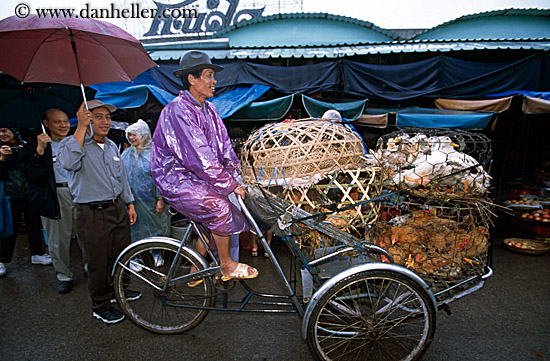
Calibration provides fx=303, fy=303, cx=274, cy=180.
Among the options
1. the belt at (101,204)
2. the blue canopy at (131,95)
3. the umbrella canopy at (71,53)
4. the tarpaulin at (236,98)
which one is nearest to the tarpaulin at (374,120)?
the tarpaulin at (236,98)

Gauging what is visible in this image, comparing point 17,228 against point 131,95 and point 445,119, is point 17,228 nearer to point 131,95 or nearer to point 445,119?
point 131,95

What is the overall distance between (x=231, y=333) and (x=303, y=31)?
388 inches

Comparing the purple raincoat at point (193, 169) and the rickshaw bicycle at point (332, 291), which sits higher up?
the purple raincoat at point (193, 169)

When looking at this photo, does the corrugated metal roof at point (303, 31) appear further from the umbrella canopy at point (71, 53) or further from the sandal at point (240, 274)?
the sandal at point (240, 274)

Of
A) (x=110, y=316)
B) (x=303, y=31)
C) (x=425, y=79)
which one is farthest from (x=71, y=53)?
(x=303, y=31)

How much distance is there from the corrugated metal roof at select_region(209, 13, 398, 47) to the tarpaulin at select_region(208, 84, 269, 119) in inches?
200

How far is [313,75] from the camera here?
5883 mm

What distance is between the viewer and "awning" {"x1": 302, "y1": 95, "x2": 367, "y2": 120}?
218 inches

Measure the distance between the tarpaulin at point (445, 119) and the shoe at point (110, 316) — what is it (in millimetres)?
5062

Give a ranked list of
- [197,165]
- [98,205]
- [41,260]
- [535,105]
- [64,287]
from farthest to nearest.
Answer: [535,105]
[41,260]
[64,287]
[98,205]
[197,165]

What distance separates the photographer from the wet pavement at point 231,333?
8.32 feet

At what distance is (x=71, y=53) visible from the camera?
298 cm

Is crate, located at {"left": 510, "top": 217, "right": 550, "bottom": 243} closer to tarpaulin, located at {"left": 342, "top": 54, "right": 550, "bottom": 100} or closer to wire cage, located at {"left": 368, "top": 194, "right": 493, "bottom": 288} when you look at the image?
tarpaulin, located at {"left": 342, "top": 54, "right": 550, "bottom": 100}

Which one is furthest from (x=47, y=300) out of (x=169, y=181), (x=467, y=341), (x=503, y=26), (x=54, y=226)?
(x=503, y=26)
